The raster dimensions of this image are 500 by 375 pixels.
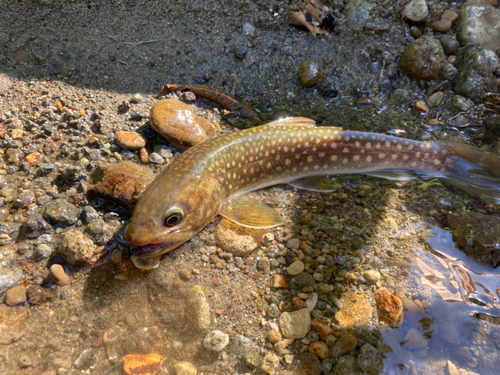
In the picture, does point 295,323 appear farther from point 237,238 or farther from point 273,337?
point 237,238

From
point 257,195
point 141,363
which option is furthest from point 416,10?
point 141,363

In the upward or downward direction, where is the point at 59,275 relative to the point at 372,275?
downward

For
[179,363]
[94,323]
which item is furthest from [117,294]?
[179,363]

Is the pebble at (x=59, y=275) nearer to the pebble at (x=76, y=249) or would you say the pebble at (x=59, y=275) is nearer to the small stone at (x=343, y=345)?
the pebble at (x=76, y=249)

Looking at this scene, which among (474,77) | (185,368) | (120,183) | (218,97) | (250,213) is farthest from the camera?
(474,77)

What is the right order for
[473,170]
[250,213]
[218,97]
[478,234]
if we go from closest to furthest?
1. [478,234]
2. [250,213]
3. [473,170]
4. [218,97]

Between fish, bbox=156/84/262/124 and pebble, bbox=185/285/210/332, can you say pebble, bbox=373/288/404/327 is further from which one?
fish, bbox=156/84/262/124
